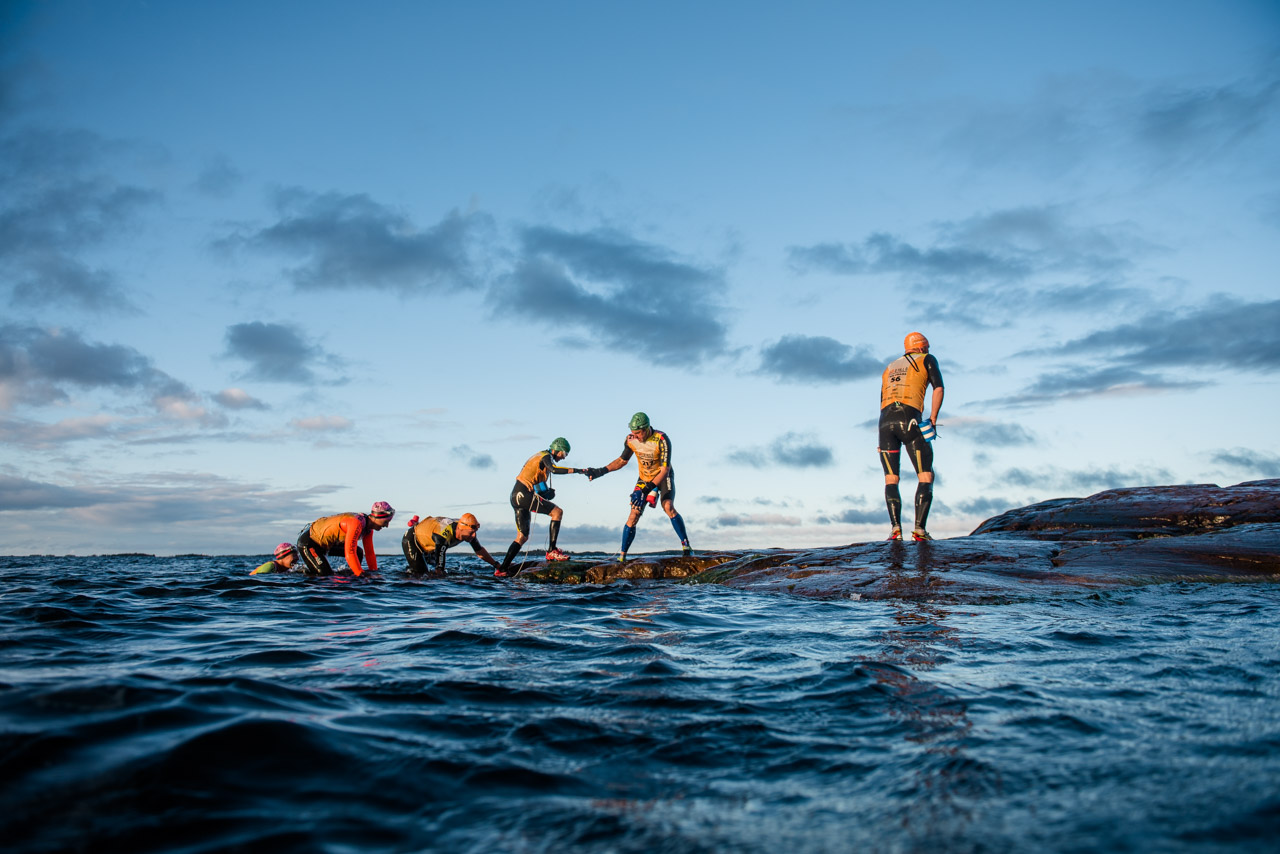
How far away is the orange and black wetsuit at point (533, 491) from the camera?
14578 millimetres

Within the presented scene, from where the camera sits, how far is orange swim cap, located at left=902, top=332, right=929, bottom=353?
11.0 metres

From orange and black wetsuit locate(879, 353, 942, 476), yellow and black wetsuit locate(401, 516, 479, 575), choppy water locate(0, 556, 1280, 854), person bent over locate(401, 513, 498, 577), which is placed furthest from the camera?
yellow and black wetsuit locate(401, 516, 479, 575)

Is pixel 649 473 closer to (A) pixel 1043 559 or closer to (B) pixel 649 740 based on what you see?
(A) pixel 1043 559

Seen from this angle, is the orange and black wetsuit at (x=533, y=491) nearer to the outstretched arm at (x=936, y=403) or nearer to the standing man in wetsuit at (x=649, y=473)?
the standing man in wetsuit at (x=649, y=473)

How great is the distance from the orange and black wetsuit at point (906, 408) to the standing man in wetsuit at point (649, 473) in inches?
168

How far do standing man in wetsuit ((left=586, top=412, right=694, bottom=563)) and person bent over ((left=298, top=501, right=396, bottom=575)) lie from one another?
4527 mm

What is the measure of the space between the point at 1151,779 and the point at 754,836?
1.50 meters

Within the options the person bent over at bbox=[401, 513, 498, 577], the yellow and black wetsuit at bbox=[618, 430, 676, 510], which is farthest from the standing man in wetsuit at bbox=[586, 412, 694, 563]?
the person bent over at bbox=[401, 513, 498, 577]

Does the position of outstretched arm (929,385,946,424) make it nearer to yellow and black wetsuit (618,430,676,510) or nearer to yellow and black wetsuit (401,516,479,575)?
yellow and black wetsuit (618,430,676,510)

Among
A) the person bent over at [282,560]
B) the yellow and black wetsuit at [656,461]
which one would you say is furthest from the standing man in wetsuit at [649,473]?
the person bent over at [282,560]

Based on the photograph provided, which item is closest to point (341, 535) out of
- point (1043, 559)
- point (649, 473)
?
point (649, 473)

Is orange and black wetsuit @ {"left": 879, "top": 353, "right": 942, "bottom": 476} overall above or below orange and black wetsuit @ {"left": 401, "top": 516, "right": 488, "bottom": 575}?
above

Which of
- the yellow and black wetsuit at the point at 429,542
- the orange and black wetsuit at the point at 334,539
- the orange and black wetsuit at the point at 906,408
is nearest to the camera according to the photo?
the orange and black wetsuit at the point at 906,408

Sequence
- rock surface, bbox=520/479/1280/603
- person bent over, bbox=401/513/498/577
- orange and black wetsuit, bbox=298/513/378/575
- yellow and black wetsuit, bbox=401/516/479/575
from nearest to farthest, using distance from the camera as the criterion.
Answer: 1. rock surface, bbox=520/479/1280/603
2. orange and black wetsuit, bbox=298/513/378/575
3. person bent over, bbox=401/513/498/577
4. yellow and black wetsuit, bbox=401/516/479/575
